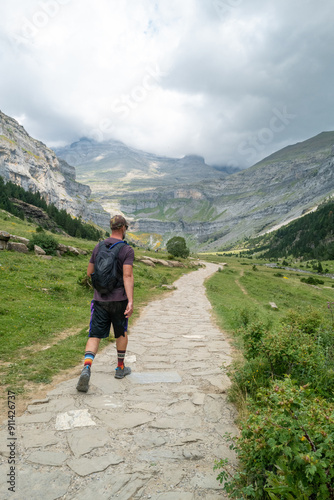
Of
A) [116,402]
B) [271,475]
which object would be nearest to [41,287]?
[116,402]

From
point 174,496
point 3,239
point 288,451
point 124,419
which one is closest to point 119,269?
point 124,419

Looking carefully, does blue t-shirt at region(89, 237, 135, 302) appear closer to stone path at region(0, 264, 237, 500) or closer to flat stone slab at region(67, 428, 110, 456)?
stone path at region(0, 264, 237, 500)

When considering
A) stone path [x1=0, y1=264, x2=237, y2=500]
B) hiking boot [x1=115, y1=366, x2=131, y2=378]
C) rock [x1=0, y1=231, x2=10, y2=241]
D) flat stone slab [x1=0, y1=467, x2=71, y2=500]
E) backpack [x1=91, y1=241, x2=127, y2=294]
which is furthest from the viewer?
rock [x1=0, y1=231, x2=10, y2=241]

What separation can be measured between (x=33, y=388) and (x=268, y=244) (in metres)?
207

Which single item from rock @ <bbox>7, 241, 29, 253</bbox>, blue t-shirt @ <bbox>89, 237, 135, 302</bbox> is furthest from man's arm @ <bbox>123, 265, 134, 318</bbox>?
rock @ <bbox>7, 241, 29, 253</bbox>

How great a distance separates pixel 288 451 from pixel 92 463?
7.74 feet

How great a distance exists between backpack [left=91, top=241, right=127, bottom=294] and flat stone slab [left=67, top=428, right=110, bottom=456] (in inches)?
98.2

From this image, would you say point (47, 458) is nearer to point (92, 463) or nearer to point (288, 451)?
point (92, 463)

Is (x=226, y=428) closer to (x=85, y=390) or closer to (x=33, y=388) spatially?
(x=85, y=390)

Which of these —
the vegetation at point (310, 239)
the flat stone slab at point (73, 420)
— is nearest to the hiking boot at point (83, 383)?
the flat stone slab at point (73, 420)

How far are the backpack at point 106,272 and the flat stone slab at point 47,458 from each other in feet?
9.20

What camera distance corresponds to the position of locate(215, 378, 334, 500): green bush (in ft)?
6.48

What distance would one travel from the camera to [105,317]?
5.57 meters

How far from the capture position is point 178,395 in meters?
4.91
